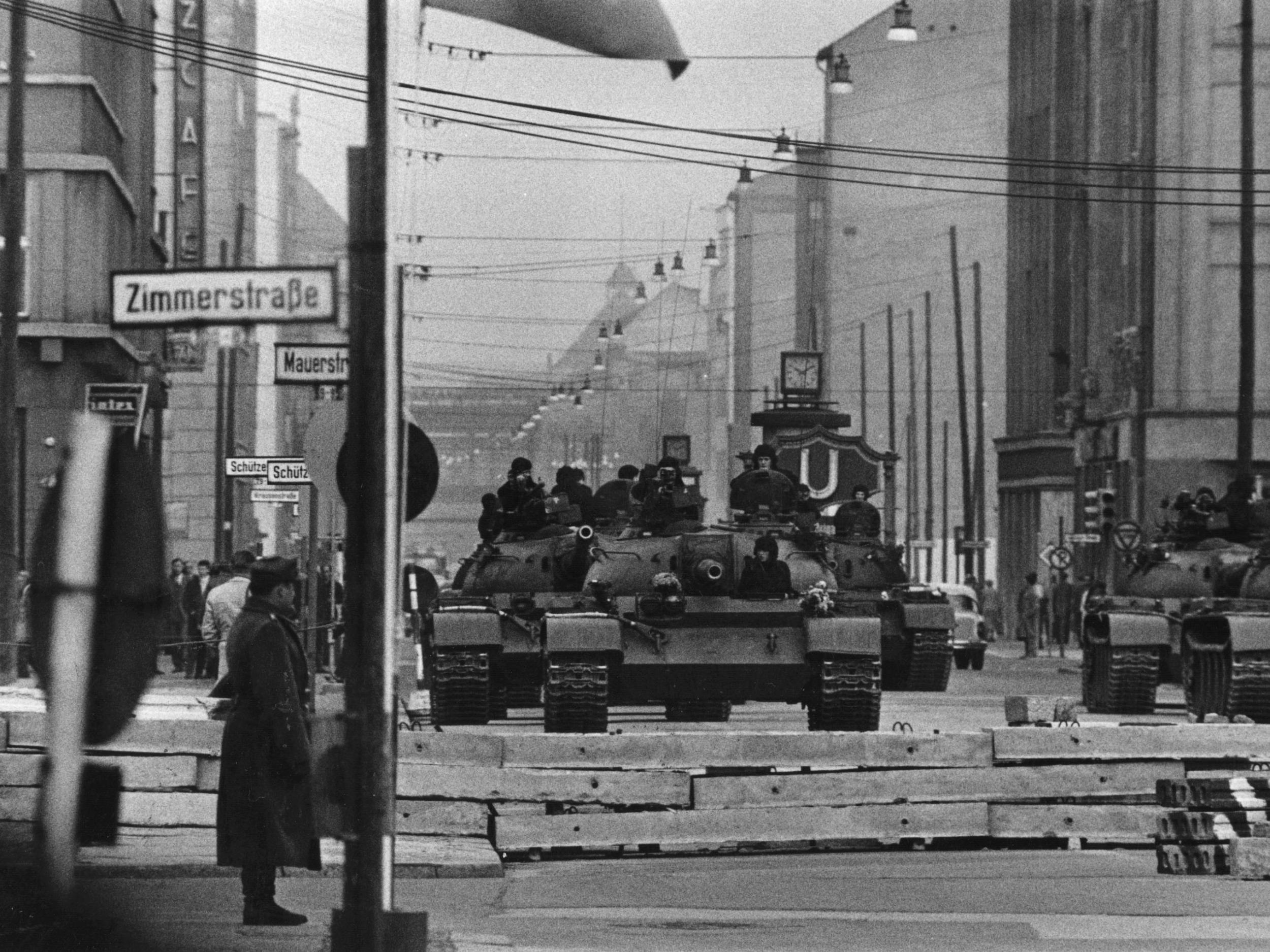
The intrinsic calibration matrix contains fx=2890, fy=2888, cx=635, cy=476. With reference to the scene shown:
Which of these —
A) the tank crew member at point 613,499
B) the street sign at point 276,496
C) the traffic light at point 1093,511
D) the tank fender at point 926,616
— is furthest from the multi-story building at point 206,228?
the traffic light at point 1093,511

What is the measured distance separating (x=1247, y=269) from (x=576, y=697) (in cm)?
2229

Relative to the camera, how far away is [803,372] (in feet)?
173

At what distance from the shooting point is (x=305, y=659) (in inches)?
493

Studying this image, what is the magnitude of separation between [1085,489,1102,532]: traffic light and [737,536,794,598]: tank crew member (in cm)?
2174

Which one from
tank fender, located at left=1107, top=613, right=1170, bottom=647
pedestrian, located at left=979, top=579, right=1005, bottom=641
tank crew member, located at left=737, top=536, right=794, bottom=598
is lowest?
pedestrian, located at left=979, top=579, right=1005, bottom=641

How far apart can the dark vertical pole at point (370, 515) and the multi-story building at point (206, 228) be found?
23.7 m

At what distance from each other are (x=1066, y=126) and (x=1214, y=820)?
4854 cm

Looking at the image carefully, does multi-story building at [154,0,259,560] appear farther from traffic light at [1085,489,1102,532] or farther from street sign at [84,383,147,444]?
traffic light at [1085,489,1102,532]

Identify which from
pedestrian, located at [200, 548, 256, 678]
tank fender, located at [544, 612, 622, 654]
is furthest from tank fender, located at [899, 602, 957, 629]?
pedestrian, located at [200, 548, 256, 678]

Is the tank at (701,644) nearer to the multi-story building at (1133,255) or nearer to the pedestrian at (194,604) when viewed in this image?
the pedestrian at (194,604)

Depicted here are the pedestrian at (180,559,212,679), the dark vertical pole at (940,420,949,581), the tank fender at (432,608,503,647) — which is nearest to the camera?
the tank fender at (432,608,503,647)

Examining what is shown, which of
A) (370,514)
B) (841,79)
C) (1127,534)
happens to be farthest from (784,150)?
(370,514)

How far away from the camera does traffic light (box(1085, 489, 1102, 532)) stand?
44781 mm

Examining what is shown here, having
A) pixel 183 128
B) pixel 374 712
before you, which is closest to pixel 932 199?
pixel 183 128
